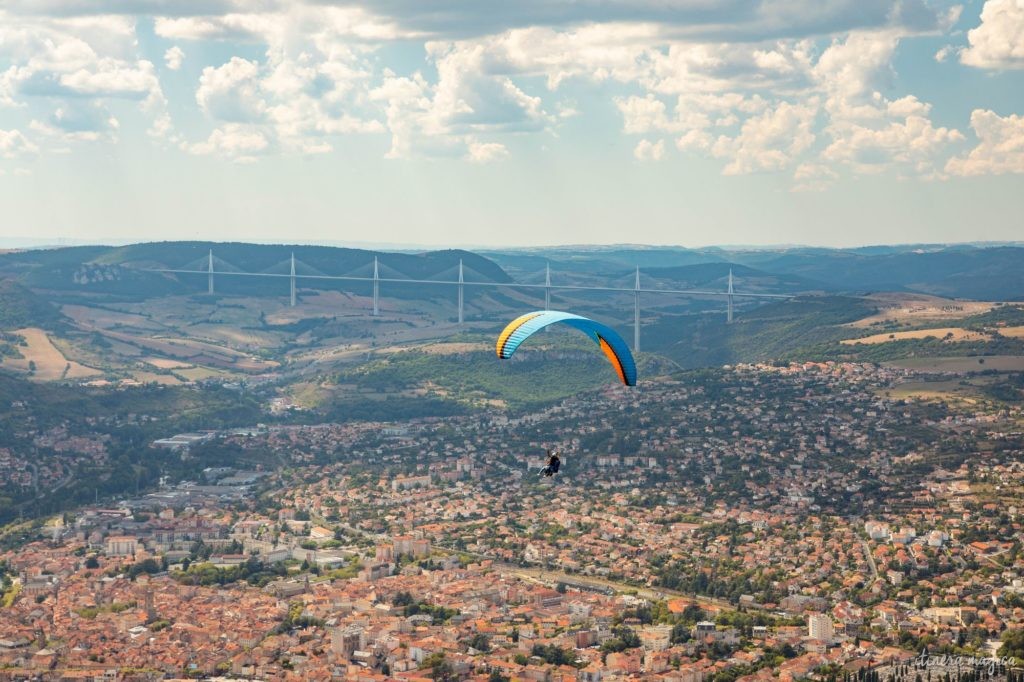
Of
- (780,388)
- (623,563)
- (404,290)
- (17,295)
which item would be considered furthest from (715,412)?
(404,290)

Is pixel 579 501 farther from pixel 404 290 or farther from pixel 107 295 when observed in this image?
pixel 404 290

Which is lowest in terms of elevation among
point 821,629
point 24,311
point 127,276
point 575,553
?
point 575,553

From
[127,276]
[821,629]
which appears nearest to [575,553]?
[821,629]

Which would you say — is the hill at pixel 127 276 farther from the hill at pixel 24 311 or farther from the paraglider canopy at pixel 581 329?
the paraglider canopy at pixel 581 329

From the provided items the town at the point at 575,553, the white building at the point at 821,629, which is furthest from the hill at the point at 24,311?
the white building at the point at 821,629

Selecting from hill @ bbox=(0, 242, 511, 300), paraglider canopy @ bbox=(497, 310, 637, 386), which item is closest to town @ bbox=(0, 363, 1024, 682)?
paraglider canopy @ bbox=(497, 310, 637, 386)

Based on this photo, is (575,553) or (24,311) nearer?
(575,553)

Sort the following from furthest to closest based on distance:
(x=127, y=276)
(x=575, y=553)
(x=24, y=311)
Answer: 1. (x=127, y=276)
2. (x=24, y=311)
3. (x=575, y=553)

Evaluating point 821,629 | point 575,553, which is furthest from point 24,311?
point 821,629

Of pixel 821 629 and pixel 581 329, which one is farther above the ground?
pixel 581 329

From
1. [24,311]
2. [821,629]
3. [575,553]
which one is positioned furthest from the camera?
[24,311]

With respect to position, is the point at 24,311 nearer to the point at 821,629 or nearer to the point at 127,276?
the point at 127,276
